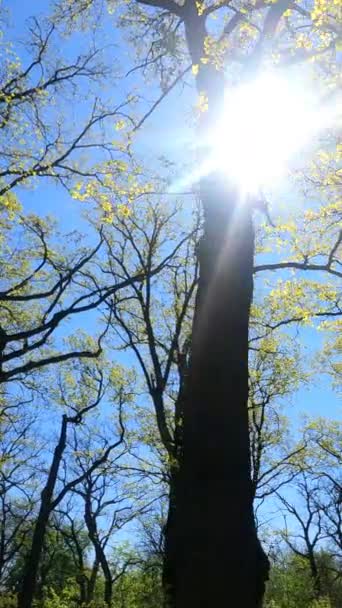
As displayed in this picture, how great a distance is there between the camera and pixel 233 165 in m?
5.58

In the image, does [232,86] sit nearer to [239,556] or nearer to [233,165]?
[233,165]

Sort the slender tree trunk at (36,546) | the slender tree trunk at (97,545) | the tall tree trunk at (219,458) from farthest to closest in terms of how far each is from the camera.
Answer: the slender tree trunk at (97,545)
the slender tree trunk at (36,546)
the tall tree trunk at (219,458)

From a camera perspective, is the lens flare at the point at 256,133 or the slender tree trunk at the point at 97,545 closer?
the lens flare at the point at 256,133

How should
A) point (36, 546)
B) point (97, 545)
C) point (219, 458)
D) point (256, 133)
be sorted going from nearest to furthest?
point (219, 458) → point (256, 133) → point (36, 546) → point (97, 545)

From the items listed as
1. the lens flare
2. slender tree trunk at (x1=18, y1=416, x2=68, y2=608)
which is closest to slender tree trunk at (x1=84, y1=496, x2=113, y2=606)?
slender tree trunk at (x1=18, y1=416, x2=68, y2=608)

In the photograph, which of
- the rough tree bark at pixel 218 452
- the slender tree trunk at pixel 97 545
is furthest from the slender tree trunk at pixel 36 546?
the rough tree bark at pixel 218 452

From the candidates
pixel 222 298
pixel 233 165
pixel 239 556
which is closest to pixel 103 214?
pixel 233 165

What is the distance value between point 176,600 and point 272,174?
7.52 metres

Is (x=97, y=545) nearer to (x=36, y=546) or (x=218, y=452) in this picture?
(x=36, y=546)

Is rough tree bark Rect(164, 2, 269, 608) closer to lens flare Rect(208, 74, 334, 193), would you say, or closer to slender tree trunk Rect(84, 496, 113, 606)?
lens flare Rect(208, 74, 334, 193)

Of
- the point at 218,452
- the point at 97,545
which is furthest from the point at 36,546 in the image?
the point at 218,452

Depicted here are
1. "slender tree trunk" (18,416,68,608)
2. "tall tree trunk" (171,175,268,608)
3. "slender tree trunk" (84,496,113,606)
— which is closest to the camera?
"tall tree trunk" (171,175,268,608)

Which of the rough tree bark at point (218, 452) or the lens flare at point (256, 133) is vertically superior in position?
the lens flare at point (256, 133)

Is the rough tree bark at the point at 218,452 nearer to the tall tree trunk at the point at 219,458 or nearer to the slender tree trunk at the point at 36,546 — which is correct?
the tall tree trunk at the point at 219,458
